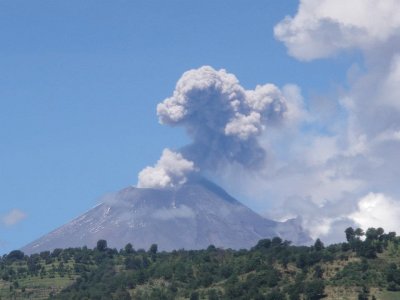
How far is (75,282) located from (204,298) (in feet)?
125

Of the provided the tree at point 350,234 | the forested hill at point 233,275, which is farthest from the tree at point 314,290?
the tree at point 350,234

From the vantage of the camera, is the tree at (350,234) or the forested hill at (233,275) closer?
the forested hill at (233,275)

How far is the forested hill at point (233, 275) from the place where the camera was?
136 metres

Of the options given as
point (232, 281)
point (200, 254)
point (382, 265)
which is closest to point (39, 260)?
point (200, 254)

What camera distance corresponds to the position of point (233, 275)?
151000mm

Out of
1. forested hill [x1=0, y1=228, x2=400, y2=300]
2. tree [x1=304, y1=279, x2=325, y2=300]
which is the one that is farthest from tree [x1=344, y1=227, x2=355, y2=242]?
tree [x1=304, y1=279, x2=325, y2=300]

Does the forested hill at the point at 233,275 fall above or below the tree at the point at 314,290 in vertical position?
above

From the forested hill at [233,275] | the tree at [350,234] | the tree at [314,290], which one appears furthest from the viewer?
the tree at [350,234]

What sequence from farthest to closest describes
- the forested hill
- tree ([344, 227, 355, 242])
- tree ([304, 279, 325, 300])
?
1. tree ([344, 227, 355, 242])
2. the forested hill
3. tree ([304, 279, 325, 300])

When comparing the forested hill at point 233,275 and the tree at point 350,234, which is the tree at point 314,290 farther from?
the tree at point 350,234

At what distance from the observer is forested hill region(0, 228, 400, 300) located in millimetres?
135875

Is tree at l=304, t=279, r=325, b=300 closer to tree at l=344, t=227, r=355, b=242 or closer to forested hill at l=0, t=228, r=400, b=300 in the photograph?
forested hill at l=0, t=228, r=400, b=300

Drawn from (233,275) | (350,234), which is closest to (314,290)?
(233,275)

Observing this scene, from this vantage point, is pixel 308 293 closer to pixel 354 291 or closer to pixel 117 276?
pixel 354 291
